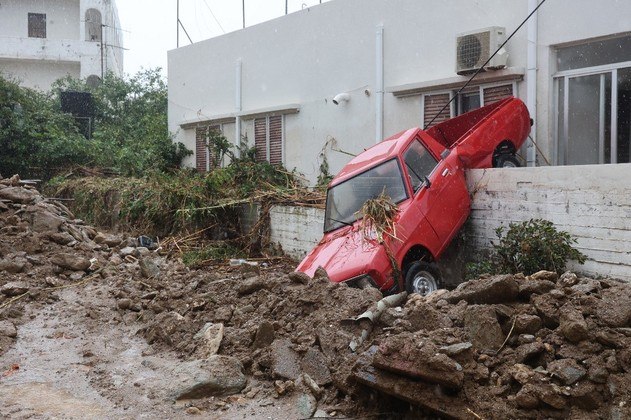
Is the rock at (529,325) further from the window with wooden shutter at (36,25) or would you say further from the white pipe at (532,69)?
the window with wooden shutter at (36,25)

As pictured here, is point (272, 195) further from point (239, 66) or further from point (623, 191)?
point (623, 191)

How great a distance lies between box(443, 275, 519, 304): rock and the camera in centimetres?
547

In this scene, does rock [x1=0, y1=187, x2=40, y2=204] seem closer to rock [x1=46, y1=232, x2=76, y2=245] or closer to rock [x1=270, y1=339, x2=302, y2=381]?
rock [x1=46, y1=232, x2=76, y2=245]

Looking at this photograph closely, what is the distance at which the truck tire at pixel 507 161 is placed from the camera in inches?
398

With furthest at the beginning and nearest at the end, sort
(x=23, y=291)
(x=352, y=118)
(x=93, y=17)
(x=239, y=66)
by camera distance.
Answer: (x=93, y=17) → (x=239, y=66) → (x=352, y=118) → (x=23, y=291)

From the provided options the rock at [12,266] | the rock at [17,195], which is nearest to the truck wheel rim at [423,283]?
the rock at [12,266]

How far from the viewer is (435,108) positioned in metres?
12.3

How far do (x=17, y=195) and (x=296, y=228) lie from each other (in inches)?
195

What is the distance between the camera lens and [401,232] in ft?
27.7

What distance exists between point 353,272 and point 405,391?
326 centimetres

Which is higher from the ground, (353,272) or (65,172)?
(65,172)

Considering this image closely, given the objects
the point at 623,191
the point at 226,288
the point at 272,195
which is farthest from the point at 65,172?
the point at 623,191

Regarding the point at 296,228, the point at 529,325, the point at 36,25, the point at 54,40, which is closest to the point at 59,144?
the point at 296,228

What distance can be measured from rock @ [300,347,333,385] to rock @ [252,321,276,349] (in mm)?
553
